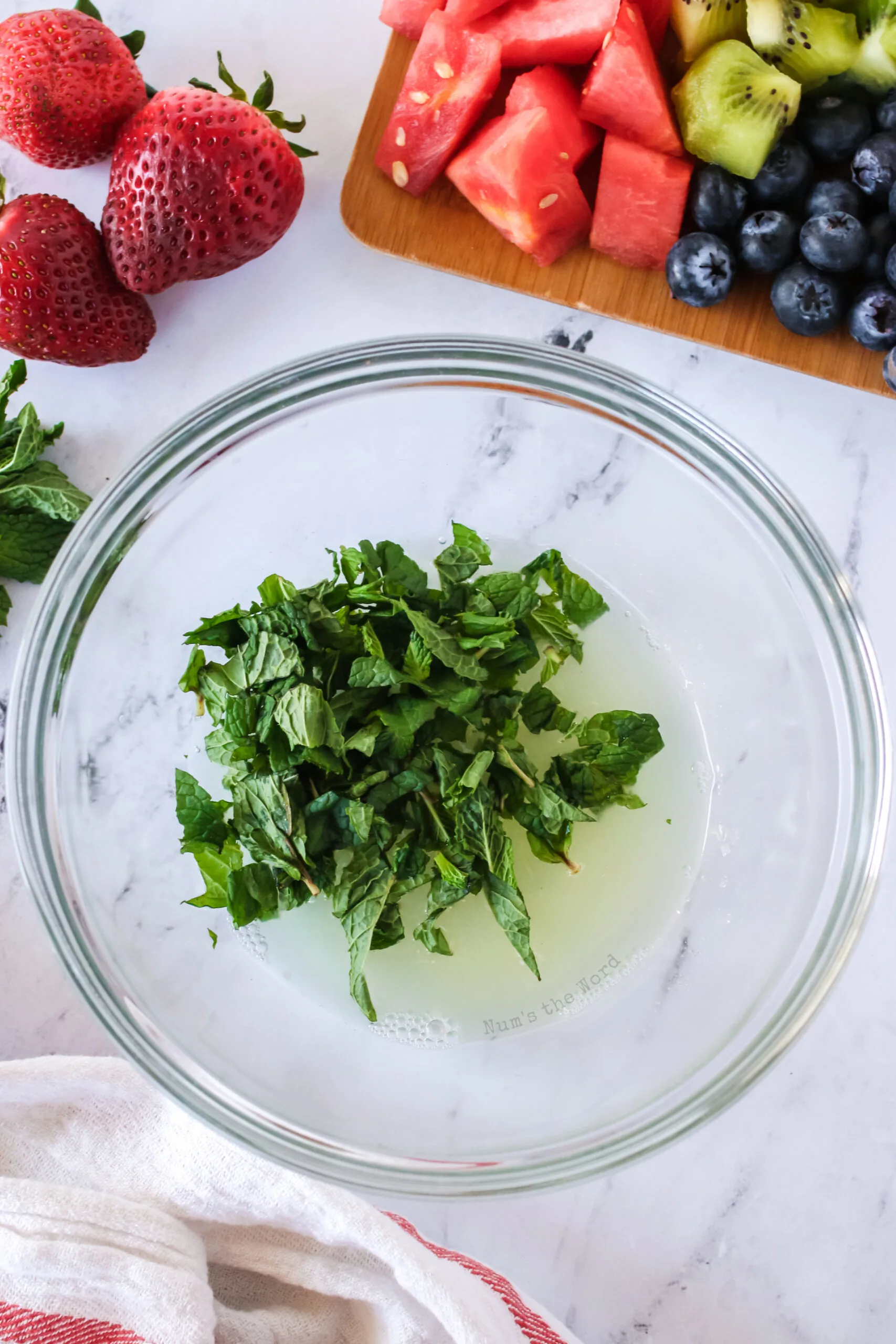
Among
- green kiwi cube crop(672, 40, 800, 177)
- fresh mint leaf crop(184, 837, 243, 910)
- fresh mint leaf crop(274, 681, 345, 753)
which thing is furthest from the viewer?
green kiwi cube crop(672, 40, 800, 177)

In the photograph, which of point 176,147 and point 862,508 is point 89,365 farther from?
point 862,508

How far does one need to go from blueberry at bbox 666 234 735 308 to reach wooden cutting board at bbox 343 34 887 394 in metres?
0.06

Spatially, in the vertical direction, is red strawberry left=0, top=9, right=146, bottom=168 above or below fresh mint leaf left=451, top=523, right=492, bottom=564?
Answer: above

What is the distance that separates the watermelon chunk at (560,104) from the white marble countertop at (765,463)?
0.18 meters

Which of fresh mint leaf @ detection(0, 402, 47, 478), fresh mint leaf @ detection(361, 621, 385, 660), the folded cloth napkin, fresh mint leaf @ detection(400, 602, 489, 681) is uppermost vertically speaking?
fresh mint leaf @ detection(400, 602, 489, 681)

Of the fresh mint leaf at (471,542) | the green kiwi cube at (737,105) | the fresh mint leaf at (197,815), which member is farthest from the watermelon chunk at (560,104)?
the fresh mint leaf at (197,815)

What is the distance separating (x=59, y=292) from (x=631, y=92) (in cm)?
67

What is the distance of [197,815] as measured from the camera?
1180 mm

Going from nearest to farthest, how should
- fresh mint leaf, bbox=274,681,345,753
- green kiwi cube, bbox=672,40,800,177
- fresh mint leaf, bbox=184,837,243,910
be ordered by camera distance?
fresh mint leaf, bbox=274,681,345,753
fresh mint leaf, bbox=184,837,243,910
green kiwi cube, bbox=672,40,800,177

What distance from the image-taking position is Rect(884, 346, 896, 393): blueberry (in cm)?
127

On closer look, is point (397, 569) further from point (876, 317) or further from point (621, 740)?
point (876, 317)

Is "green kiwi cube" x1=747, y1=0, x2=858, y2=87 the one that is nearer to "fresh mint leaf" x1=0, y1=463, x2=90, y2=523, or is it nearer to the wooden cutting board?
the wooden cutting board

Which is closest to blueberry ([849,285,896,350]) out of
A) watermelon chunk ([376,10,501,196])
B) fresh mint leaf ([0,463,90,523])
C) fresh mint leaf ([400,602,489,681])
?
watermelon chunk ([376,10,501,196])

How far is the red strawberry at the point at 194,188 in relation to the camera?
125cm
